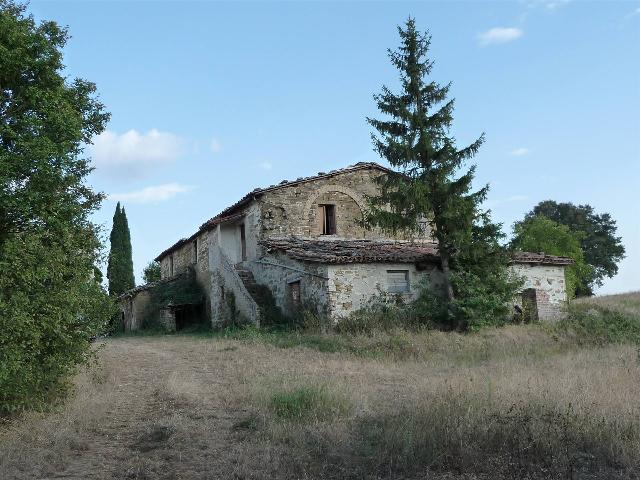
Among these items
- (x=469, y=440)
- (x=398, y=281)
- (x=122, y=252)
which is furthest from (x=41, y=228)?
(x=122, y=252)

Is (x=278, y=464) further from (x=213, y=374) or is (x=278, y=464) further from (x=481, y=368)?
(x=481, y=368)

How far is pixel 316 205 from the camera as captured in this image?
2420 cm

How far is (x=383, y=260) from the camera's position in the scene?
1952 centimetres

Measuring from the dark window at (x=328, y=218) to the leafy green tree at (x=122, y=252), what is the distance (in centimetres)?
1673

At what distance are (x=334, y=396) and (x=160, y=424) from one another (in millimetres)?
2531

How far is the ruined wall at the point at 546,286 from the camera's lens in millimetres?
22156

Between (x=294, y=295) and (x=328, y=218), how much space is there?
453 cm

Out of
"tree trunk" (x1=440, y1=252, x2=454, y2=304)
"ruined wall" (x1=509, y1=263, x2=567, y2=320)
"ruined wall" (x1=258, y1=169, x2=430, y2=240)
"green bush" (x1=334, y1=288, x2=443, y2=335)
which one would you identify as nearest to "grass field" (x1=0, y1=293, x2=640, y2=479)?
"green bush" (x1=334, y1=288, x2=443, y2=335)

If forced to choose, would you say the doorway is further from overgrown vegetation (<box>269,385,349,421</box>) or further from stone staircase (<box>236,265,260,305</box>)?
overgrown vegetation (<box>269,385,349,421</box>)

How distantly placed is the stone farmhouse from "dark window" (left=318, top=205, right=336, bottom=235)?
42 mm

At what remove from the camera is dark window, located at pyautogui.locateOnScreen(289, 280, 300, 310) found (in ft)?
69.2

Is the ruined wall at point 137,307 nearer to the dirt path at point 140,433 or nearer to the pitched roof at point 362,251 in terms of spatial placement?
the pitched roof at point 362,251

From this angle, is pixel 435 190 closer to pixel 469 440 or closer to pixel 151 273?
pixel 469 440

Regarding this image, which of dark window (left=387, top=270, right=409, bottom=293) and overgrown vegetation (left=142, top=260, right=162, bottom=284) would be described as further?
overgrown vegetation (left=142, top=260, right=162, bottom=284)
